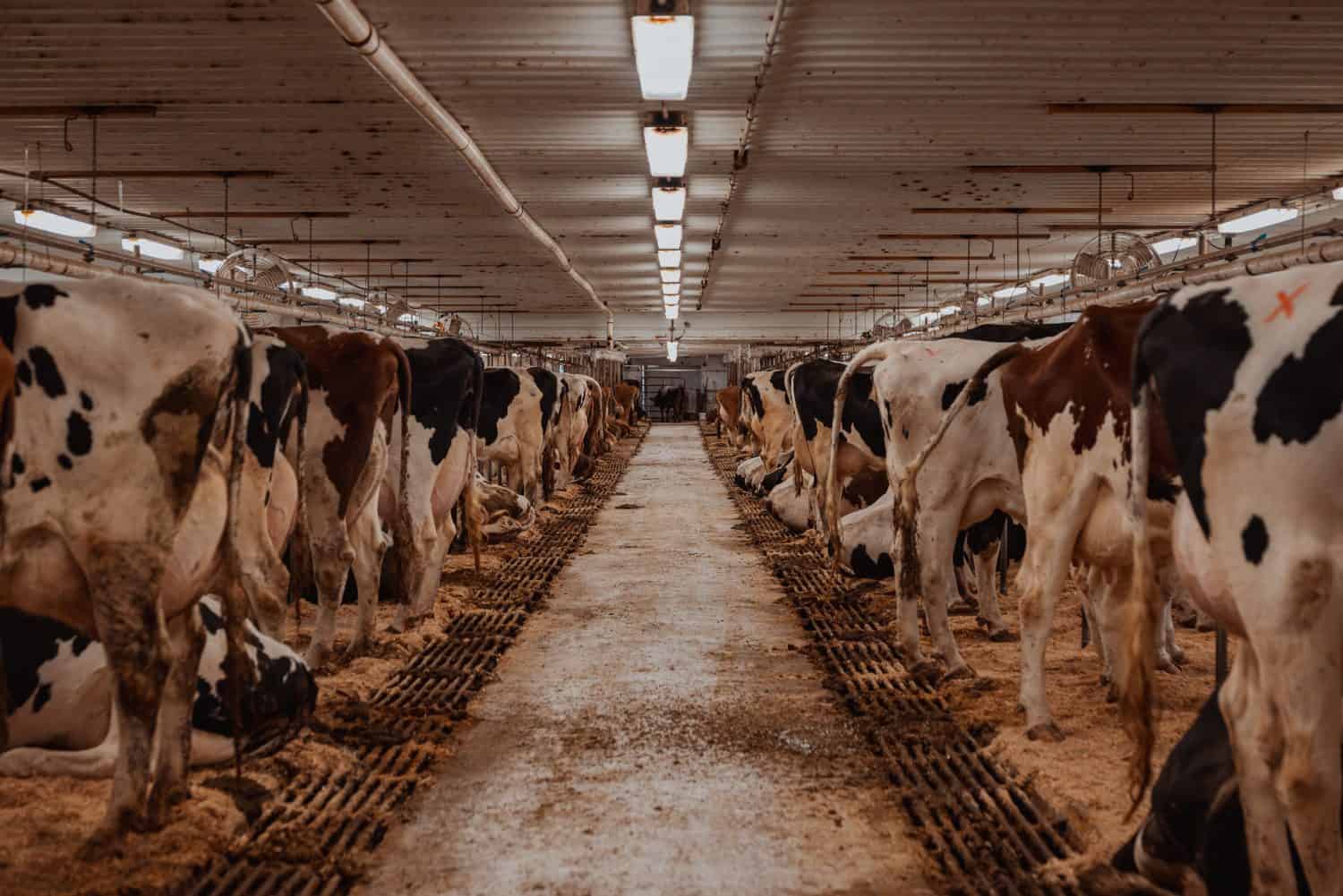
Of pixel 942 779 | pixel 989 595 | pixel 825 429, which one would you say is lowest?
pixel 942 779

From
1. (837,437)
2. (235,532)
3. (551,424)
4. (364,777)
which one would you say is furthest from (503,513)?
(235,532)

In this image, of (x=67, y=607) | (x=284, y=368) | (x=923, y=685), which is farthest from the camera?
(x=923, y=685)

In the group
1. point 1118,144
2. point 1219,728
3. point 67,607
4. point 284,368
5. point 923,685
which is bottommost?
point 923,685

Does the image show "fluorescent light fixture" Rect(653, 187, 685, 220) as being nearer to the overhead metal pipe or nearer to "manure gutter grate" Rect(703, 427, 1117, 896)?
the overhead metal pipe

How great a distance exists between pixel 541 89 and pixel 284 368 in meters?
3.80

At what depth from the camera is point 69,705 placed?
4.59 metres

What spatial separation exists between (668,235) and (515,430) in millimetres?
3295

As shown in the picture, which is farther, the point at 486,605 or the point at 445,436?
the point at 486,605

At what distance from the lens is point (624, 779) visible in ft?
15.9

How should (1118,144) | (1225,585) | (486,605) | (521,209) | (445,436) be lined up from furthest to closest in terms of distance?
(521,209), (1118,144), (486,605), (445,436), (1225,585)

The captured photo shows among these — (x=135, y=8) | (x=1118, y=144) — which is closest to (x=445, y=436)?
(x=135, y=8)

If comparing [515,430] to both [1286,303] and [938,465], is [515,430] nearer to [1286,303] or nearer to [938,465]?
[938,465]

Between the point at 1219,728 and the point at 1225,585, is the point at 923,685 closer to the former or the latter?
the point at 1219,728

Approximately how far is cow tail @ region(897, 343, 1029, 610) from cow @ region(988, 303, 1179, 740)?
267 mm
